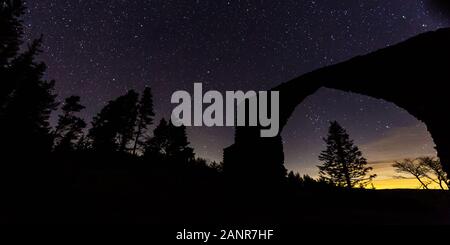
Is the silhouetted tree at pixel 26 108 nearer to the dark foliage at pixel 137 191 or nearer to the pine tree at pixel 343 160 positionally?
the dark foliage at pixel 137 191

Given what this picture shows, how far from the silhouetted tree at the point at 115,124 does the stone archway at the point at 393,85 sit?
25601 millimetres

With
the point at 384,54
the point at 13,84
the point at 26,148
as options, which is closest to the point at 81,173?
the point at 26,148

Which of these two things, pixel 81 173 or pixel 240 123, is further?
pixel 81 173

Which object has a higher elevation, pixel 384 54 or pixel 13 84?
pixel 13 84

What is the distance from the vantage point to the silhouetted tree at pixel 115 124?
31.8 m

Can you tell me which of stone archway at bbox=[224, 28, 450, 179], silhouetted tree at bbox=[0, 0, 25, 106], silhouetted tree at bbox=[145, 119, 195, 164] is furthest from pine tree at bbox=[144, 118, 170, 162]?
stone archway at bbox=[224, 28, 450, 179]

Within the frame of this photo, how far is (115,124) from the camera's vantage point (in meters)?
32.2

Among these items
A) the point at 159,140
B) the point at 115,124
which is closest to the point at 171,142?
the point at 159,140

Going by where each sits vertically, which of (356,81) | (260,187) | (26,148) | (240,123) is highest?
(356,81)

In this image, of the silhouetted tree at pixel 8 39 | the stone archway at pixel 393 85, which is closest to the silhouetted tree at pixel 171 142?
the silhouetted tree at pixel 8 39

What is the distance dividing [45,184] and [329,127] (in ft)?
124
